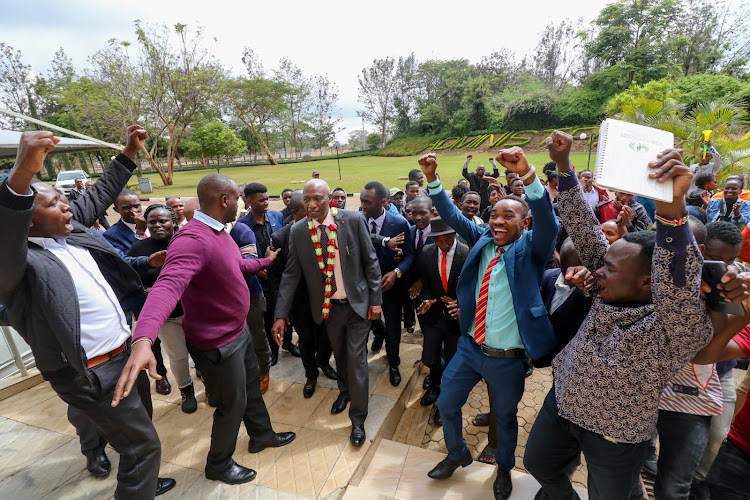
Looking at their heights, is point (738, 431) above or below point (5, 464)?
above

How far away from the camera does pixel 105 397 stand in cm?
207

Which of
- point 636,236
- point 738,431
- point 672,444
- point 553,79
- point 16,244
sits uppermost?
point 553,79

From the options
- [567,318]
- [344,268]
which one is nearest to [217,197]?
[344,268]

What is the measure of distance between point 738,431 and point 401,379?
2.75 m

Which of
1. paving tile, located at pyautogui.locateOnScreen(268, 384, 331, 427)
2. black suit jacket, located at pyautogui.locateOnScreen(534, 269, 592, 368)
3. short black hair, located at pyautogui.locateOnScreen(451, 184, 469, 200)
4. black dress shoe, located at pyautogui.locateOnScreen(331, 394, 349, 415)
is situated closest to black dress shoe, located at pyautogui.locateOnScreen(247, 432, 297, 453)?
paving tile, located at pyautogui.locateOnScreen(268, 384, 331, 427)

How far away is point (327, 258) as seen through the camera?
127 inches

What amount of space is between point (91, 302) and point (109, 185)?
112 cm

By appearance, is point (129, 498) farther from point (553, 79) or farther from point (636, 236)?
point (553, 79)

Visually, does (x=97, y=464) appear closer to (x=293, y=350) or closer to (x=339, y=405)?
(x=339, y=405)

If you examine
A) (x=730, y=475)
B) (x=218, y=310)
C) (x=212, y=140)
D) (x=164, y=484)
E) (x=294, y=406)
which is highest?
Result: (x=212, y=140)

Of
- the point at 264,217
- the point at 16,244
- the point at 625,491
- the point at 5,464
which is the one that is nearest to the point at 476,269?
the point at 625,491

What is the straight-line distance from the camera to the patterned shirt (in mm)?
1355

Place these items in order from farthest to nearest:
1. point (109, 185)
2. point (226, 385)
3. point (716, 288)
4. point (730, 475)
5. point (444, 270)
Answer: point (444, 270) < point (109, 185) < point (226, 385) < point (730, 475) < point (716, 288)

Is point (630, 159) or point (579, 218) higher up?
point (630, 159)
